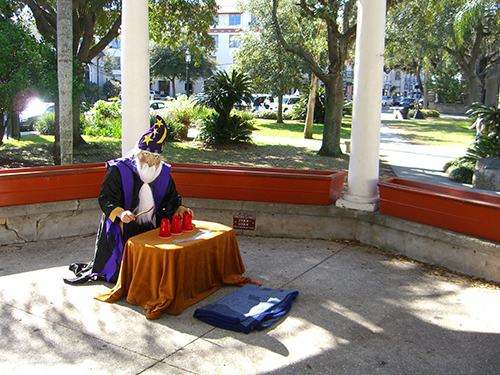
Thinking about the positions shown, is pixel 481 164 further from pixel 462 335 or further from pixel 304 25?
pixel 304 25

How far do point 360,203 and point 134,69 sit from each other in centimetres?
346

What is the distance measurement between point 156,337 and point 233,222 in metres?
2.90

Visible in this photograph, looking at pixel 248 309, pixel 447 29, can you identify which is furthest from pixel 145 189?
pixel 447 29

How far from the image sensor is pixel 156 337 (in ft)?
→ 12.0

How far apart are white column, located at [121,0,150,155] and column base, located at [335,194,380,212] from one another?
2.87 metres

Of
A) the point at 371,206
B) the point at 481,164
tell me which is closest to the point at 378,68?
the point at 371,206

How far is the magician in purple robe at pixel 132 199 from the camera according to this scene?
4.40 metres

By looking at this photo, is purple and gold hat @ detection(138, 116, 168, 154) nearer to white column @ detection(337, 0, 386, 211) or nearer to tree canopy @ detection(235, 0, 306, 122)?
white column @ detection(337, 0, 386, 211)

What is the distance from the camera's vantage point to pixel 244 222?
638cm

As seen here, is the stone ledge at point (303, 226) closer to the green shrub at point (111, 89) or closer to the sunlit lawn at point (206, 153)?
the sunlit lawn at point (206, 153)

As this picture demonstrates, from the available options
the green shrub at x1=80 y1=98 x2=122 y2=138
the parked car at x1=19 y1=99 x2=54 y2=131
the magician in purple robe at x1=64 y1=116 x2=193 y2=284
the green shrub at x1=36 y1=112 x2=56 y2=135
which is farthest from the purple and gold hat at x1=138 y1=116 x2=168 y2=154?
the parked car at x1=19 y1=99 x2=54 y2=131

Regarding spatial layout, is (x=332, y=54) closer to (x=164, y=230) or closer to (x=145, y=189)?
(x=145, y=189)

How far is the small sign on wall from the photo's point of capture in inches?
251

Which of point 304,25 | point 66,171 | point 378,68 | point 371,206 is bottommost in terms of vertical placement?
point 371,206
